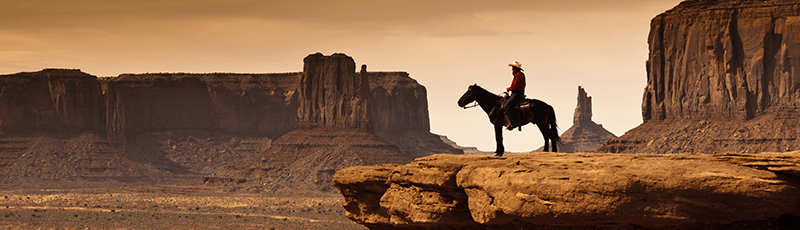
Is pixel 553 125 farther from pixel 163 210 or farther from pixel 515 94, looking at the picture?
pixel 163 210

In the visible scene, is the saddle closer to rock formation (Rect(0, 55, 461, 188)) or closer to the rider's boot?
the rider's boot

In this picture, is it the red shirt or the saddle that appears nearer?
the red shirt

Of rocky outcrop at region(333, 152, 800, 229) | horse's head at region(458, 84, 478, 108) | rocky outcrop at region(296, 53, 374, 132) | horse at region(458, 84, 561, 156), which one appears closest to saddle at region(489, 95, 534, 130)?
horse at region(458, 84, 561, 156)

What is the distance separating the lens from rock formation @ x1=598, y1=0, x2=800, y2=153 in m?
98.0

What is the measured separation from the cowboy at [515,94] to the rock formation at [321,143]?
318 feet

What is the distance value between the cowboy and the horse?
0.14 metres

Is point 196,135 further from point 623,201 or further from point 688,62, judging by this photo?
point 623,201

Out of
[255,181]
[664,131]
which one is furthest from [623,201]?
[255,181]

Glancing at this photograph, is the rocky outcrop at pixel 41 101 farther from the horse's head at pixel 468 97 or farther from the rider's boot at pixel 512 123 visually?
the rider's boot at pixel 512 123

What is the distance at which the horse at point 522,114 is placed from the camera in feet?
Answer: 85.5

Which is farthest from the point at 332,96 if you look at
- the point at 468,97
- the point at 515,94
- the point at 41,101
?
the point at 515,94

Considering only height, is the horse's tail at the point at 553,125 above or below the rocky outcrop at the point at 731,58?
below

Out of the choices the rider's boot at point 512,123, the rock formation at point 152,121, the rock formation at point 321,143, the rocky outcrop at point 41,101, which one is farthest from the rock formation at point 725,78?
the rocky outcrop at point 41,101

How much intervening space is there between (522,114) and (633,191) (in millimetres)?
7014
